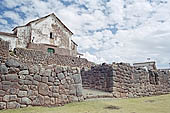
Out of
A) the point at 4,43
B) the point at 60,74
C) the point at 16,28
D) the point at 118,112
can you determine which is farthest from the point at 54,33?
the point at 118,112

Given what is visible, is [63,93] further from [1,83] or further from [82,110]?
[1,83]

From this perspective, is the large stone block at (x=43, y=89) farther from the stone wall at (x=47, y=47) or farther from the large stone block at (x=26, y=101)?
the stone wall at (x=47, y=47)

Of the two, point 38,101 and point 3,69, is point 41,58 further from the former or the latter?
point 3,69

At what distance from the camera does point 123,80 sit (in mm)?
9164

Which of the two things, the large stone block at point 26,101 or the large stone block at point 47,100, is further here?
the large stone block at point 47,100

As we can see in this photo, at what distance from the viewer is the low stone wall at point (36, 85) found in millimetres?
5266

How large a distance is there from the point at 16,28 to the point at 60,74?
57.7 ft

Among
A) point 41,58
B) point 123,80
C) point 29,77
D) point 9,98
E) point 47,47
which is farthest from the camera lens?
point 47,47

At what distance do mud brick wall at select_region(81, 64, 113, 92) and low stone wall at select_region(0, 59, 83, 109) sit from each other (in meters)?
2.30

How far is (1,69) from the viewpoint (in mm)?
5266

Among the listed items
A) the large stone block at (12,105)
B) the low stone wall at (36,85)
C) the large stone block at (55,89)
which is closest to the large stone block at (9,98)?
the low stone wall at (36,85)

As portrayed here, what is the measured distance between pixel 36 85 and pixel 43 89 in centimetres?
29

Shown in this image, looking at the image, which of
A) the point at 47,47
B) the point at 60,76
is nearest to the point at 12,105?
the point at 60,76

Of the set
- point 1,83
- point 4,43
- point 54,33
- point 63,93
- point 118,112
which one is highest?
point 54,33
